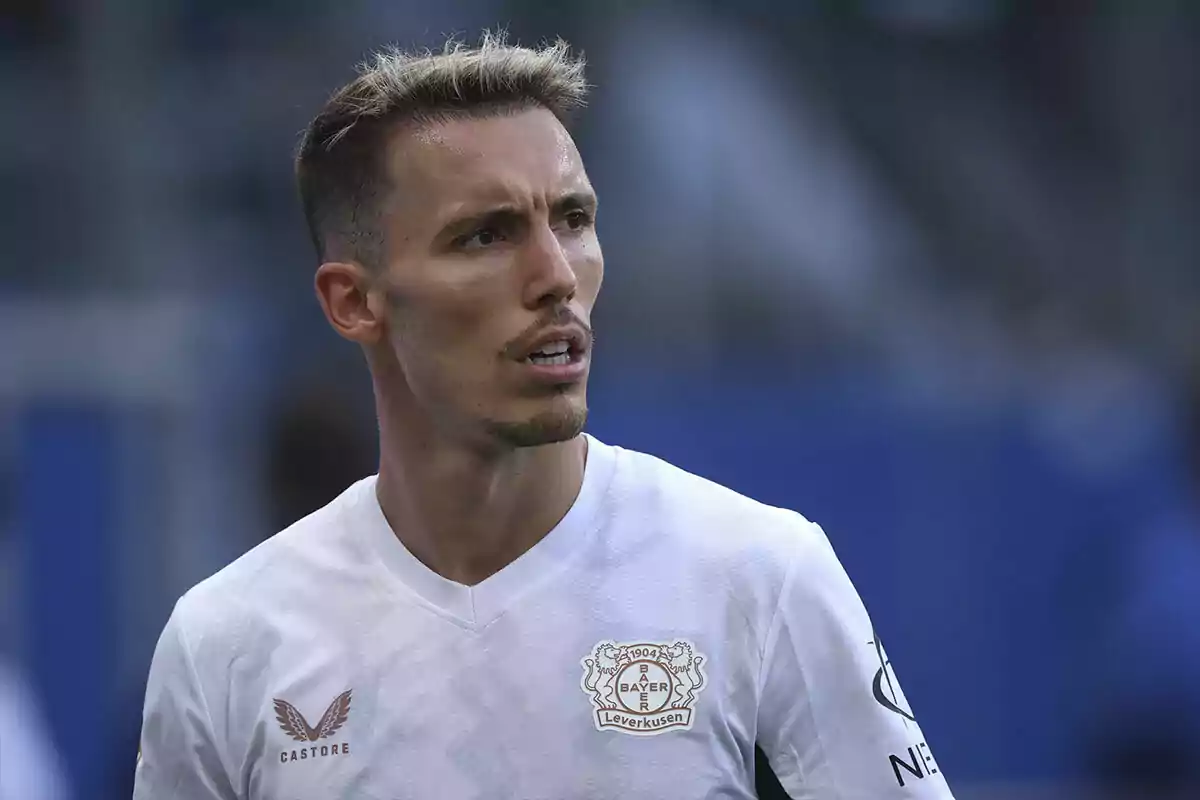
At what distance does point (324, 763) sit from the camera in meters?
2.52

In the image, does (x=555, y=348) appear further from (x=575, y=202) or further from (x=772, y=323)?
(x=772, y=323)

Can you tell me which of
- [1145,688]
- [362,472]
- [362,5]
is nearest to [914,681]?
[1145,688]

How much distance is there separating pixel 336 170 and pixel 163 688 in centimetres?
89

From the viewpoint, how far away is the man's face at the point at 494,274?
8.27 ft

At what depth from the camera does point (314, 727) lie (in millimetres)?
2545

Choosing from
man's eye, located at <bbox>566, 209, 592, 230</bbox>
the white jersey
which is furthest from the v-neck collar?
man's eye, located at <bbox>566, 209, 592, 230</bbox>

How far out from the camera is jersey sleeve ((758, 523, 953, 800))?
245 cm

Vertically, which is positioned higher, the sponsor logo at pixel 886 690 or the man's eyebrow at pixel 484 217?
the man's eyebrow at pixel 484 217

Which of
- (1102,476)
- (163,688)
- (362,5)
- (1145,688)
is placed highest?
(362,5)

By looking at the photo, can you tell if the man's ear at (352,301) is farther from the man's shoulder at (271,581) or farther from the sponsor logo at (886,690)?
the sponsor logo at (886,690)

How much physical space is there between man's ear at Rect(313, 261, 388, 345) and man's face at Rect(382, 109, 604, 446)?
0.06 metres

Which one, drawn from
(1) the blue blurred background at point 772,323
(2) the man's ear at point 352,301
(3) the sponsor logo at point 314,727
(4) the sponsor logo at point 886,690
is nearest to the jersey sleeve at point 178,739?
(3) the sponsor logo at point 314,727

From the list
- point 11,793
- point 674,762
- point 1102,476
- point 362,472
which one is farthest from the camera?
point 1102,476

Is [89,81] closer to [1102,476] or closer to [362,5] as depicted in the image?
[362,5]
